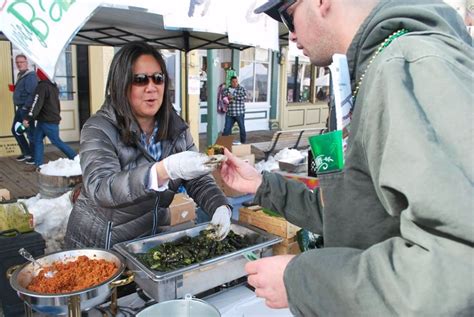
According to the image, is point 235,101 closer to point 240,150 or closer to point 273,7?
point 240,150

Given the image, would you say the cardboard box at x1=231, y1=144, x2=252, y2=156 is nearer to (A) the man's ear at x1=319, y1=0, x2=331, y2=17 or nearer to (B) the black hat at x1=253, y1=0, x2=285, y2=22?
(B) the black hat at x1=253, y1=0, x2=285, y2=22

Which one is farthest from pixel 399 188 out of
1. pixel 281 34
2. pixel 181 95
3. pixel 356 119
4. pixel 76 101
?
pixel 181 95

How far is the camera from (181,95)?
10.1 metres

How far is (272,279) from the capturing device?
0.93m

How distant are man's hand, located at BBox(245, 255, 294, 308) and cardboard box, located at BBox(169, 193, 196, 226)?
2.26m

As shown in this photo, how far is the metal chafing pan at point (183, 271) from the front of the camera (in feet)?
5.68

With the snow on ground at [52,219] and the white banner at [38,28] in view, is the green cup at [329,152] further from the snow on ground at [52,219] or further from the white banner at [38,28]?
the snow on ground at [52,219]

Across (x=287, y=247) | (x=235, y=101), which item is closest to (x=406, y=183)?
(x=287, y=247)

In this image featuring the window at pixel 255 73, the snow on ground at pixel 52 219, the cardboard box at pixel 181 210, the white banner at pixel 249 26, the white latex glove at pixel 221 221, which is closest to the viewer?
the white latex glove at pixel 221 221

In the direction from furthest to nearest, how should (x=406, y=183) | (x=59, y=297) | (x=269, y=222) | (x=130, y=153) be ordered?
(x=269, y=222), (x=130, y=153), (x=59, y=297), (x=406, y=183)

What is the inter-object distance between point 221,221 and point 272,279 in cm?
137

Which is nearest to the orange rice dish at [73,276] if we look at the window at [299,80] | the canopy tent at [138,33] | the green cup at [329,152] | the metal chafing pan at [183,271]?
the metal chafing pan at [183,271]

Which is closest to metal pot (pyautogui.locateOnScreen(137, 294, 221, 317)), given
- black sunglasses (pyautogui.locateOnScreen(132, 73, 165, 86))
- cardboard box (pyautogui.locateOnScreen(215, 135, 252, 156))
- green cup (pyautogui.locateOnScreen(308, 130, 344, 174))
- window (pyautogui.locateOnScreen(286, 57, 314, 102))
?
green cup (pyautogui.locateOnScreen(308, 130, 344, 174))

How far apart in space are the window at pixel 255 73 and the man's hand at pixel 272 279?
1172cm
